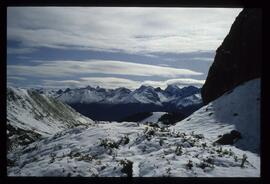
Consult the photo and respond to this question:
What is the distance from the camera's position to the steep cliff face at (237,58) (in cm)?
3281

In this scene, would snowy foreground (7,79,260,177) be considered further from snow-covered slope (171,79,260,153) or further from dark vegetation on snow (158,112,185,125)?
dark vegetation on snow (158,112,185,125)

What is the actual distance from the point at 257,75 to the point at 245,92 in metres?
3.12

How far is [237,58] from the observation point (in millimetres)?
34844

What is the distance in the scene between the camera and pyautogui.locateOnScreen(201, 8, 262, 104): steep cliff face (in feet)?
108

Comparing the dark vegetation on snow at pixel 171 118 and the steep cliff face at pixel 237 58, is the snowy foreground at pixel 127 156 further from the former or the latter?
the dark vegetation on snow at pixel 171 118

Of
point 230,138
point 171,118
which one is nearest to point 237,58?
point 171,118

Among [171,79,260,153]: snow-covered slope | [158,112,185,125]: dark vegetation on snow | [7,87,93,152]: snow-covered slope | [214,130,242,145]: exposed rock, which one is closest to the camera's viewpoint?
[214,130,242,145]: exposed rock

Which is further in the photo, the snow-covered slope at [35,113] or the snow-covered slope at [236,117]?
the snow-covered slope at [35,113]

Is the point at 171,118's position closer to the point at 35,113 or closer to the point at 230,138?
the point at 230,138

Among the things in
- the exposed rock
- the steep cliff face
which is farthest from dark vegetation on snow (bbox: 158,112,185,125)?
the exposed rock

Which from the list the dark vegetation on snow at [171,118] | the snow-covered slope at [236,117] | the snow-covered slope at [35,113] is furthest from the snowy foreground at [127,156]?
the snow-covered slope at [35,113]
